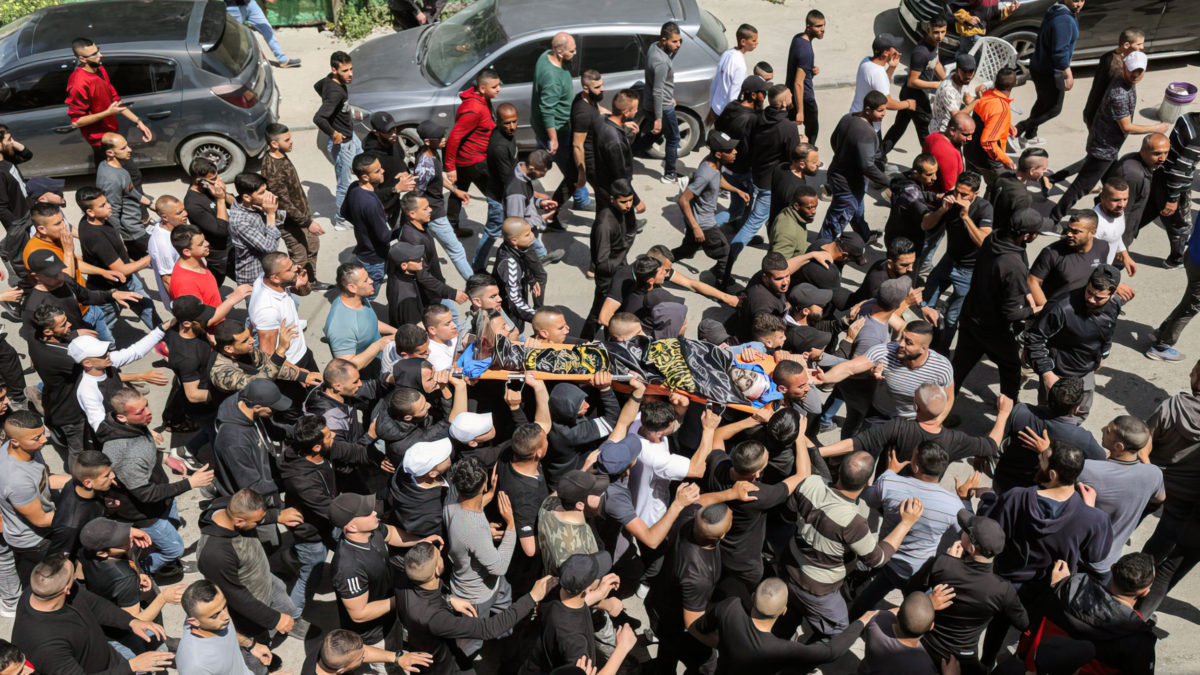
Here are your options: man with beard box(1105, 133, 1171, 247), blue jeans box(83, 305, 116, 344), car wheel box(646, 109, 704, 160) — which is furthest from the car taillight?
man with beard box(1105, 133, 1171, 247)

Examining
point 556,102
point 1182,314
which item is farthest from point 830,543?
point 556,102

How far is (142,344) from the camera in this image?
287 inches

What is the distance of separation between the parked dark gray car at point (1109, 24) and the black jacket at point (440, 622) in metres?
10.4

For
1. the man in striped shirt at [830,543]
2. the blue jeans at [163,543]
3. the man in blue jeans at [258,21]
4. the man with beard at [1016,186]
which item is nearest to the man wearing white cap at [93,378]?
the blue jeans at [163,543]

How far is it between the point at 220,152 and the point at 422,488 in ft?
24.3

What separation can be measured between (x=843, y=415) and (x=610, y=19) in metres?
5.72

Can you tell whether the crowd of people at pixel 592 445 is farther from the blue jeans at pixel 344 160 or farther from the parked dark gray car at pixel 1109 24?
the parked dark gray car at pixel 1109 24

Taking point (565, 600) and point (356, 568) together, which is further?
point (356, 568)

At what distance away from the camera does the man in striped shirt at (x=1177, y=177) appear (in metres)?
8.94

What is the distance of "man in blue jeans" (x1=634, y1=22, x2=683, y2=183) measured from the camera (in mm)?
10953

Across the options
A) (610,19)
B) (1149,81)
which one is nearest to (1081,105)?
(1149,81)

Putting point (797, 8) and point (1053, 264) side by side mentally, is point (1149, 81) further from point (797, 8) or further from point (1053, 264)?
point (1053, 264)

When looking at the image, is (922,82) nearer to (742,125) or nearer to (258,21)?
(742,125)

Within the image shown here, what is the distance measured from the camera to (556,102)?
1044 cm
